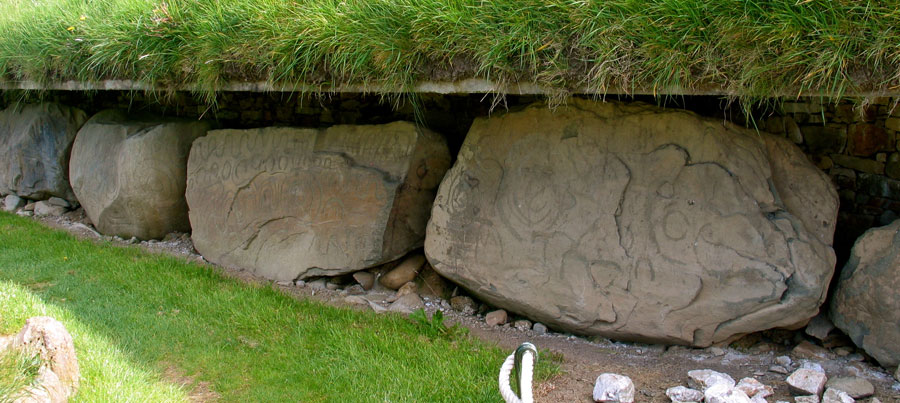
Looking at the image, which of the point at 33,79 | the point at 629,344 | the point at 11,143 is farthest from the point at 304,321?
the point at 11,143

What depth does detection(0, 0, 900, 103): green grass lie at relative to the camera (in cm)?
248

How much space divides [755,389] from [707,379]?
7.2 inches

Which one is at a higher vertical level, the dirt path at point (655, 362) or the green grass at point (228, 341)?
the dirt path at point (655, 362)

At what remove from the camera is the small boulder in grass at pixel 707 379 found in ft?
9.11

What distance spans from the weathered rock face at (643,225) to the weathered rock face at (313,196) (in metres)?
0.50

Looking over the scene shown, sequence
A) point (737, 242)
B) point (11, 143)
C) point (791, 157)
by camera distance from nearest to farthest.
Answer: point (737, 242), point (791, 157), point (11, 143)

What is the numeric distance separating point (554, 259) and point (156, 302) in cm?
222

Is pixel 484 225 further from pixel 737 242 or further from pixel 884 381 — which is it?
pixel 884 381

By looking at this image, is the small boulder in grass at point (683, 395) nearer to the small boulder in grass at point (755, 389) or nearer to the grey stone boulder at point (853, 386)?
the small boulder in grass at point (755, 389)

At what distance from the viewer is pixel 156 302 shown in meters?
3.85

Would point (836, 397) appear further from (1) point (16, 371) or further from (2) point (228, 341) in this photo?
(1) point (16, 371)

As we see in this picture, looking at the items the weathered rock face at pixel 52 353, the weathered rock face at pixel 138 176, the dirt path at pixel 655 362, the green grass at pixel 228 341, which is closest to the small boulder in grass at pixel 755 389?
the dirt path at pixel 655 362

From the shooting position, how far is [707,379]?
9.22 feet

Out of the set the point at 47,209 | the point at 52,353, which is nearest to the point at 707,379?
the point at 52,353
